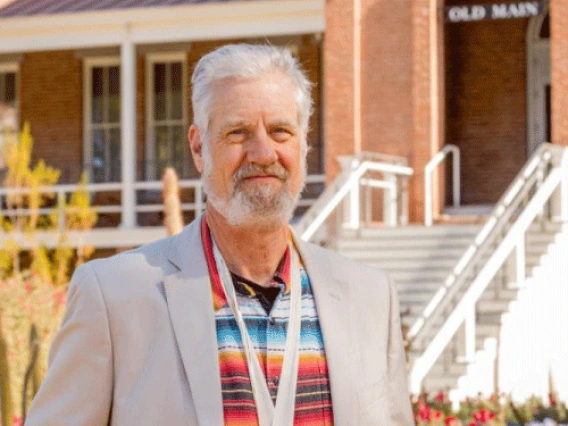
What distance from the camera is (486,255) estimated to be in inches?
562

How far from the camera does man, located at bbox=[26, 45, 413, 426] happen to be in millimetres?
3021

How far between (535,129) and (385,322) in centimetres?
1727

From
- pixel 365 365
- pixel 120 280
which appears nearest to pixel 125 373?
pixel 120 280

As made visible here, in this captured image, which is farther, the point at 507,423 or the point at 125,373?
the point at 507,423

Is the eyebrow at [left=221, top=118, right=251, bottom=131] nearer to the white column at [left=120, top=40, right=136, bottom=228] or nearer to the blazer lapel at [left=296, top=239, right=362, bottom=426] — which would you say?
the blazer lapel at [left=296, top=239, right=362, bottom=426]

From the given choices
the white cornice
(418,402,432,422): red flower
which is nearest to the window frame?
the white cornice

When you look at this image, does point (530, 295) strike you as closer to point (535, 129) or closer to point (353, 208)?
point (353, 208)

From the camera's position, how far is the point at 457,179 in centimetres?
1889

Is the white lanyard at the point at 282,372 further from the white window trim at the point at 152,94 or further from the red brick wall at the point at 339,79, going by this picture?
the white window trim at the point at 152,94

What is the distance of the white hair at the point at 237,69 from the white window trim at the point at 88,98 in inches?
762

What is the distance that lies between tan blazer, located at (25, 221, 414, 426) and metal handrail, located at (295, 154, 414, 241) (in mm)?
11885

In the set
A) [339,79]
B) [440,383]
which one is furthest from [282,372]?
[339,79]

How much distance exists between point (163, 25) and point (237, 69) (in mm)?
17073

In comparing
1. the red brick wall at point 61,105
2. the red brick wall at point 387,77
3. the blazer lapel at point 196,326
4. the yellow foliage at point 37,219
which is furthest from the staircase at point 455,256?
the blazer lapel at point 196,326
